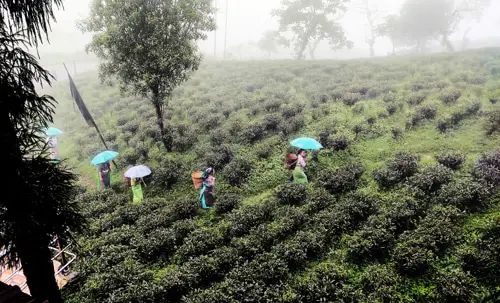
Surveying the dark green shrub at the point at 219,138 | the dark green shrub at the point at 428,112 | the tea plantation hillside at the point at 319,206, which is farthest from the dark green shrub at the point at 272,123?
the dark green shrub at the point at 428,112

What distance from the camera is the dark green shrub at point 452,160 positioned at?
41.8 feet

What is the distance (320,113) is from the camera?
20297 mm

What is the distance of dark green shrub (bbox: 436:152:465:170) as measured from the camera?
1273cm

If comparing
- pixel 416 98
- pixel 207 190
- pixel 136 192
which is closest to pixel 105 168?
pixel 136 192

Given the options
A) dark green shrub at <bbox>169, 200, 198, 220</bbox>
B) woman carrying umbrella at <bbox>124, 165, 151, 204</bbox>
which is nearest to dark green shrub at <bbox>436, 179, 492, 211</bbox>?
dark green shrub at <bbox>169, 200, 198, 220</bbox>

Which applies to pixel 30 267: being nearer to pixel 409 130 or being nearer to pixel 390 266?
pixel 390 266

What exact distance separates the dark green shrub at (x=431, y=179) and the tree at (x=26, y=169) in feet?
38.3

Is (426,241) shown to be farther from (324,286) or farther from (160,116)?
(160,116)

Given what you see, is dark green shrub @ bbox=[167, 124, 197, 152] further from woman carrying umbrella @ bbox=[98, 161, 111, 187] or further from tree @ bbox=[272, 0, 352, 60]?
tree @ bbox=[272, 0, 352, 60]

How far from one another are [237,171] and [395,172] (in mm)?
7236

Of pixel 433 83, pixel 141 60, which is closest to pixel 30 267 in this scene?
pixel 141 60

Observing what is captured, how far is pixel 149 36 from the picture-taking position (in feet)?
53.7

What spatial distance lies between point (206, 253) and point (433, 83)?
67.5ft

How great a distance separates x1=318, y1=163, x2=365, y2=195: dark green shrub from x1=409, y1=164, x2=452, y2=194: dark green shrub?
7.26ft
